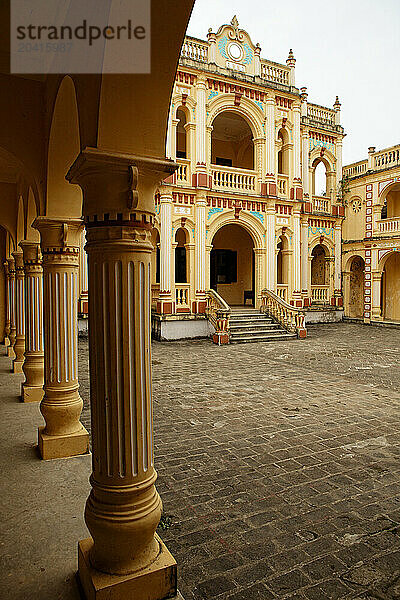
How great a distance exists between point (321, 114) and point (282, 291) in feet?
32.6

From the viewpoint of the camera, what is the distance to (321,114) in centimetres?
2173

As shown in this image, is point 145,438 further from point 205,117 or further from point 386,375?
point 205,117

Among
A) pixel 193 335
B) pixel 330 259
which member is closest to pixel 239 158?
pixel 330 259

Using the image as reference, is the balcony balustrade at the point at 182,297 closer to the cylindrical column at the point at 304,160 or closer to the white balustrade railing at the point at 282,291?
the white balustrade railing at the point at 282,291

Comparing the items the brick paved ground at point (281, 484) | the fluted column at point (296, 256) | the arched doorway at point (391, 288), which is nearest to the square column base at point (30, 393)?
the brick paved ground at point (281, 484)

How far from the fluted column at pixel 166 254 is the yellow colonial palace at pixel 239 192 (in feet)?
0.12

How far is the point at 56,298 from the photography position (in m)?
4.74

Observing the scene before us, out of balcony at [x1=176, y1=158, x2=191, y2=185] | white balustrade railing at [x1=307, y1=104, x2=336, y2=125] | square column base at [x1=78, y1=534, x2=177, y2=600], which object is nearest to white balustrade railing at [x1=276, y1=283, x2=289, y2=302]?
balcony at [x1=176, y1=158, x2=191, y2=185]

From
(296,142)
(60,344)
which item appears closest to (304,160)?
(296,142)

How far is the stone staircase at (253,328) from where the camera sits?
15.4 m

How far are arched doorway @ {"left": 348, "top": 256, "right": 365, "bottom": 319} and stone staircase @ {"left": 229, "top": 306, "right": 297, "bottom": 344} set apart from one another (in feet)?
29.1

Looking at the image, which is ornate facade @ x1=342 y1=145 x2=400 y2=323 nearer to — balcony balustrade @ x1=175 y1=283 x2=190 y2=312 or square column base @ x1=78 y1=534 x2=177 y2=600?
balcony balustrade @ x1=175 y1=283 x2=190 y2=312

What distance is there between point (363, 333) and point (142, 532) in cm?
1707

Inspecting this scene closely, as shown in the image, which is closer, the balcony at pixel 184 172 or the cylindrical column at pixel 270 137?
the balcony at pixel 184 172
